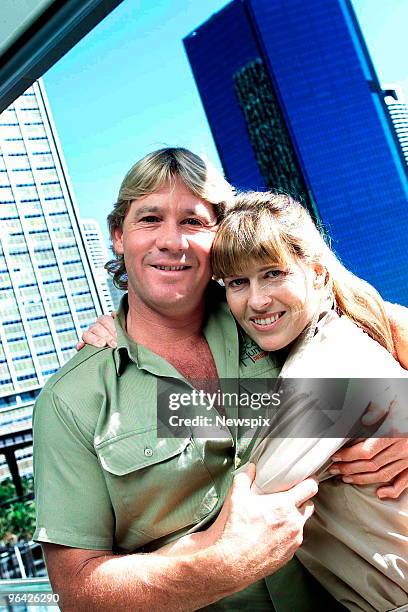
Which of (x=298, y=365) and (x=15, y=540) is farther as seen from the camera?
(x=15, y=540)

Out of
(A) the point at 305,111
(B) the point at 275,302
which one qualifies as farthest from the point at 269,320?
(A) the point at 305,111

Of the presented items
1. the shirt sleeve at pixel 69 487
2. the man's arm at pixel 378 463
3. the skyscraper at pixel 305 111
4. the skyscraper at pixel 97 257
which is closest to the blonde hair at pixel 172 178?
the shirt sleeve at pixel 69 487

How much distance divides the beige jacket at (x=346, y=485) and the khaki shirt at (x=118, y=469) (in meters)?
0.17

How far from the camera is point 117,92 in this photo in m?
17.4

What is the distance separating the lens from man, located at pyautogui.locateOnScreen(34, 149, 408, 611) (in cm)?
135

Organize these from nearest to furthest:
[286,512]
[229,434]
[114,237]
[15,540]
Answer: [286,512]
[229,434]
[114,237]
[15,540]

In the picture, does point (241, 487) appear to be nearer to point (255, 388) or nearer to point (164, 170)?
point (255, 388)

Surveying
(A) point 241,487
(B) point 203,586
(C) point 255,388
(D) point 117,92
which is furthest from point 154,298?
(D) point 117,92

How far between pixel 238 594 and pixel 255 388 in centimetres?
44

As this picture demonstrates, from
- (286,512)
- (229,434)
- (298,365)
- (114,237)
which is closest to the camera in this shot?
(286,512)

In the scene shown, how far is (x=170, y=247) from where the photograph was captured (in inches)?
63.4

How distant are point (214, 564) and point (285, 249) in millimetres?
629

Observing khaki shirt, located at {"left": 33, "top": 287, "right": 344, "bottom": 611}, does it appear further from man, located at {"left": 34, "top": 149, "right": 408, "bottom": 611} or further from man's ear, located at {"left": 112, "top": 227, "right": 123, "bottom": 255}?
man's ear, located at {"left": 112, "top": 227, "right": 123, "bottom": 255}

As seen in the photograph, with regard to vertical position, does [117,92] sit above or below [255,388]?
above
